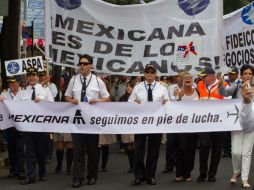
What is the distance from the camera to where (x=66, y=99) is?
387 inches

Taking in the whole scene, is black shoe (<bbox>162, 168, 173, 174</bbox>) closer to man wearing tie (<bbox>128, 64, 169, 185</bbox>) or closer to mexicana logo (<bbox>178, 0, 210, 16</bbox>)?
man wearing tie (<bbox>128, 64, 169, 185</bbox>)

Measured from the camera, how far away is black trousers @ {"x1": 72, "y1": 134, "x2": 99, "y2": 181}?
956 centimetres

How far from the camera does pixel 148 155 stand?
31.8 ft

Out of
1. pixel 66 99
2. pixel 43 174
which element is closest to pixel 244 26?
pixel 66 99

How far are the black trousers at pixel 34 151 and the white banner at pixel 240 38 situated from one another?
4093 mm

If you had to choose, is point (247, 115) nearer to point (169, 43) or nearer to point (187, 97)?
point (187, 97)

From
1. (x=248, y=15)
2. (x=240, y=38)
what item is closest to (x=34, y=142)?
(x=240, y=38)

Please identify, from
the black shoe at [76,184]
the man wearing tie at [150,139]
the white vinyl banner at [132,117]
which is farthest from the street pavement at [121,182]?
the white vinyl banner at [132,117]

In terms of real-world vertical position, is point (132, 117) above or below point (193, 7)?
below

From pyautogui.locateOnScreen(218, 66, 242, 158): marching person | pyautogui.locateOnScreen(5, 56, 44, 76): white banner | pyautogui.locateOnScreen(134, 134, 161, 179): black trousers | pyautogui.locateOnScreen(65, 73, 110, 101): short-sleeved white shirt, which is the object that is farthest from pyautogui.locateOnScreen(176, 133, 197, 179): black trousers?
pyautogui.locateOnScreen(5, 56, 44, 76): white banner

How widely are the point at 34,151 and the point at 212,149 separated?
116 inches

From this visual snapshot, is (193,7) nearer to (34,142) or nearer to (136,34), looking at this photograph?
(136,34)

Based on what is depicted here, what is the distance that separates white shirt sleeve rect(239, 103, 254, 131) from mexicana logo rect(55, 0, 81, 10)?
3.32 metres

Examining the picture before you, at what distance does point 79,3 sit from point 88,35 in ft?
1.86
